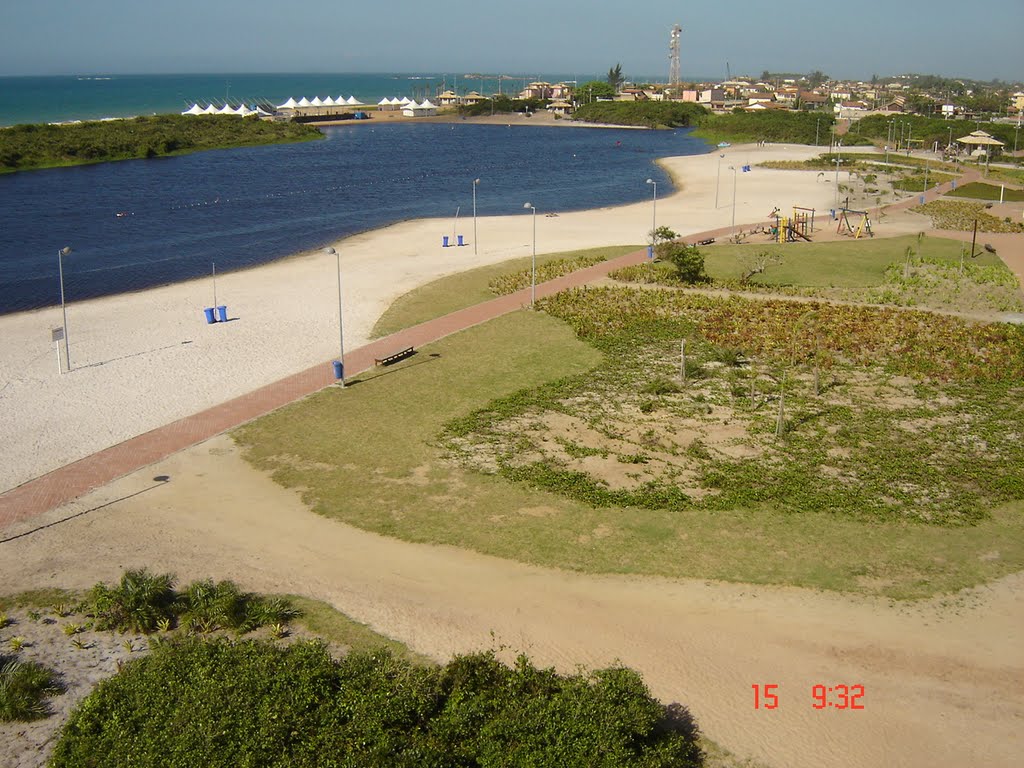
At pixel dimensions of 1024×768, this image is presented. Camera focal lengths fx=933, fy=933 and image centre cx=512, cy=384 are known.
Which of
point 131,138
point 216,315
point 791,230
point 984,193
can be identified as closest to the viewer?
point 216,315

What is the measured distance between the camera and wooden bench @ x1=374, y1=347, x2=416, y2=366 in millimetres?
25683

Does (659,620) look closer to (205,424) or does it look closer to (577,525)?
(577,525)

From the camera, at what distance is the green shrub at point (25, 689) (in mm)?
12016

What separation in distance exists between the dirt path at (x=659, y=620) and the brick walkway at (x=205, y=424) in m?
0.81

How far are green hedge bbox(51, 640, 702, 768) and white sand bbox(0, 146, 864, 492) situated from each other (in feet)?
30.9

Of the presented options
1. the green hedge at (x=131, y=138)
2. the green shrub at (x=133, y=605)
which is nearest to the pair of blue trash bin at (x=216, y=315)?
the green shrub at (x=133, y=605)

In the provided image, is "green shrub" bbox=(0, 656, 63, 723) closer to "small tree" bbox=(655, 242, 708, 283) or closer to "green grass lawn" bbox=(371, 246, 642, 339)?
"green grass lawn" bbox=(371, 246, 642, 339)

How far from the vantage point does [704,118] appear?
132 meters

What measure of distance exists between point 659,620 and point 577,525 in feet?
10.5

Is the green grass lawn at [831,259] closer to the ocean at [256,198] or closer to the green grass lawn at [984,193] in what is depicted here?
the ocean at [256,198]

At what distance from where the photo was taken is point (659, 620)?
1420 cm
